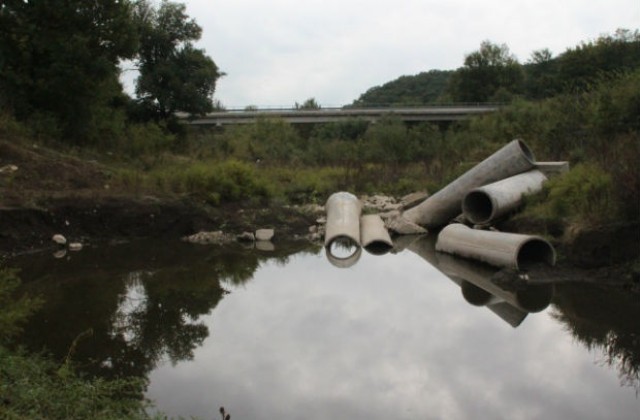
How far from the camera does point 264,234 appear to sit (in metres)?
14.8

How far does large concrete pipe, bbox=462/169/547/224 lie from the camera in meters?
13.3

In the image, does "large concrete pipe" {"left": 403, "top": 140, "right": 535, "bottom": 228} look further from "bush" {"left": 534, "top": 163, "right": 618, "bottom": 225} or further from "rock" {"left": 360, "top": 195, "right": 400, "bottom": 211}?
"rock" {"left": 360, "top": 195, "right": 400, "bottom": 211}

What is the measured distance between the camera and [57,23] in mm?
19734

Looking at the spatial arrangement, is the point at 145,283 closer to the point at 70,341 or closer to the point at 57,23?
the point at 70,341

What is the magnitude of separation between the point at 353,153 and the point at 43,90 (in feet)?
48.6

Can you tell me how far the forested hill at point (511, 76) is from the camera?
2062 inches

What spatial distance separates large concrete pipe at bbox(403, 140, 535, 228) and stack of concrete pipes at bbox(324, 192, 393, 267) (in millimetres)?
1327

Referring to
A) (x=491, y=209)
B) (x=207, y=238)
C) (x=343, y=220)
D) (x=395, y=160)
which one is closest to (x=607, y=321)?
(x=491, y=209)

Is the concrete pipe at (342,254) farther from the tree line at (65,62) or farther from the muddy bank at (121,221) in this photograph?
the tree line at (65,62)

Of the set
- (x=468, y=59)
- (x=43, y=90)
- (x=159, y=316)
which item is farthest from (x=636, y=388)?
(x=468, y=59)

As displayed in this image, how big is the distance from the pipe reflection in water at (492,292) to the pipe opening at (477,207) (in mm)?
2145

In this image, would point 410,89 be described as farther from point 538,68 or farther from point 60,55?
point 60,55

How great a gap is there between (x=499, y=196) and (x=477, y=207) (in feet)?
4.69

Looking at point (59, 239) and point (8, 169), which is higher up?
point (8, 169)
